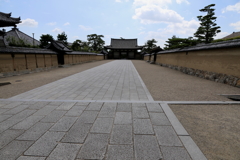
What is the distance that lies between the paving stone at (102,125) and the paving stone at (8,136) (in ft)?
4.62

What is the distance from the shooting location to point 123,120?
2822 mm

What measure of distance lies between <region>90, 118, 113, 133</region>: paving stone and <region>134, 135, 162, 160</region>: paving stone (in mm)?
613

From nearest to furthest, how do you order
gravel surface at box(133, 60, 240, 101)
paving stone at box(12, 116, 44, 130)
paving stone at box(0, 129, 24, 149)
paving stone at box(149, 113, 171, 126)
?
paving stone at box(0, 129, 24, 149) < paving stone at box(12, 116, 44, 130) < paving stone at box(149, 113, 171, 126) < gravel surface at box(133, 60, 240, 101)

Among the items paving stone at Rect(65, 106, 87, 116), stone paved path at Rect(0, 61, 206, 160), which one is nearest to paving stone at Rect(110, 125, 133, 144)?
stone paved path at Rect(0, 61, 206, 160)

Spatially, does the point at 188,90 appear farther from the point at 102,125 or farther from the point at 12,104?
the point at 12,104

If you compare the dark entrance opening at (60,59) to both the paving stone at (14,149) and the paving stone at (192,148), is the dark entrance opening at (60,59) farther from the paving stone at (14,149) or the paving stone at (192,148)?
the paving stone at (192,148)

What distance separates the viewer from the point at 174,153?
1881 mm

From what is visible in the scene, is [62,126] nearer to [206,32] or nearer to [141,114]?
[141,114]

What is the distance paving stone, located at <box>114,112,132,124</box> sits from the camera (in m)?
2.74

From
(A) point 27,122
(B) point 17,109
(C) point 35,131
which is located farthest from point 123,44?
(C) point 35,131

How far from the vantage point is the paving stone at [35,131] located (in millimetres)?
2232

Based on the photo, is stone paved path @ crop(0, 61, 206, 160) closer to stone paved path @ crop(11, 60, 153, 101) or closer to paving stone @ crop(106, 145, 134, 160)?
paving stone @ crop(106, 145, 134, 160)

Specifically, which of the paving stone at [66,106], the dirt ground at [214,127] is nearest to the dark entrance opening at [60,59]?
the paving stone at [66,106]

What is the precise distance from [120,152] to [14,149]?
1703 millimetres
